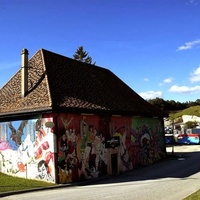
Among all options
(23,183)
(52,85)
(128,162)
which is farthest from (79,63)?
(23,183)

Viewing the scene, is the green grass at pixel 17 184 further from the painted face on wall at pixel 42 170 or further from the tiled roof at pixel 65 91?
the tiled roof at pixel 65 91

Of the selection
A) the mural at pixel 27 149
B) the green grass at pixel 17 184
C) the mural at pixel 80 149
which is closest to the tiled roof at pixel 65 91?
the mural at pixel 80 149

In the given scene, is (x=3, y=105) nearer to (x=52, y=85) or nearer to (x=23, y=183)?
(x=52, y=85)

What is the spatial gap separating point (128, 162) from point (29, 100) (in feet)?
30.5

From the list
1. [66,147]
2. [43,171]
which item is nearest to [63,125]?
[66,147]

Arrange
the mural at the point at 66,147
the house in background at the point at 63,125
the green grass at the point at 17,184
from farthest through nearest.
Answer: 1. the house in background at the point at 63,125
2. the mural at the point at 66,147
3. the green grass at the point at 17,184

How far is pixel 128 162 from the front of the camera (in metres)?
24.3

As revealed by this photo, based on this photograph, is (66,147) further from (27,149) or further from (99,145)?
(99,145)

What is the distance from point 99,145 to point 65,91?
13.8 ft

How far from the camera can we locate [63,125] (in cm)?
1856

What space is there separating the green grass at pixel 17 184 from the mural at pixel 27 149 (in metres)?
0.88

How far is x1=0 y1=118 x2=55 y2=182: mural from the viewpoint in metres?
18.2

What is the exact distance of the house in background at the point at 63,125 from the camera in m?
18.3

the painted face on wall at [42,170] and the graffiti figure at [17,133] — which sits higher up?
the graffiti figure at [17,133]
